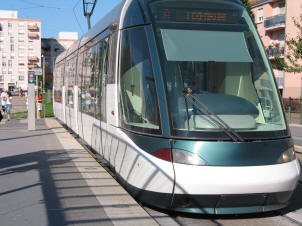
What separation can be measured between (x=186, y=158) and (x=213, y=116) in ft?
2.19

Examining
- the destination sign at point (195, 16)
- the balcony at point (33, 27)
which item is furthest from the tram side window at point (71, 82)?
the balcony at point (33, 27)

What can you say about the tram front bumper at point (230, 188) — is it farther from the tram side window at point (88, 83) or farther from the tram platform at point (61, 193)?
the tram side window at point (88, 83)

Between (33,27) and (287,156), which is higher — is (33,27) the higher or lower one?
the higher one

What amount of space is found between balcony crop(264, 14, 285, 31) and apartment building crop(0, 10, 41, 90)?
86.0 m

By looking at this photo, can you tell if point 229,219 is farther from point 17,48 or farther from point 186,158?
point 17,48

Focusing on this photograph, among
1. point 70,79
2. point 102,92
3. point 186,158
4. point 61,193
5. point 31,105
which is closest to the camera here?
point 186,158

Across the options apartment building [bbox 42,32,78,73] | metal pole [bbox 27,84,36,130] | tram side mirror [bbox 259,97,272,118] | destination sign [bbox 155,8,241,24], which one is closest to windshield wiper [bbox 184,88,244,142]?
tram side mirror [bbox 259,97,272,118]

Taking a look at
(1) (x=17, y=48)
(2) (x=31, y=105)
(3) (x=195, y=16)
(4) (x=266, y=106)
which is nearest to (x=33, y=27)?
(1) (x=17, y=48)

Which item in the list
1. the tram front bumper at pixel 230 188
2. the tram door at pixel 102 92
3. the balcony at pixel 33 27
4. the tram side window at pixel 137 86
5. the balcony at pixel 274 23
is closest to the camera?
the tram front bumper at pixel 230 188

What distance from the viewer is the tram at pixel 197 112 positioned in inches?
197

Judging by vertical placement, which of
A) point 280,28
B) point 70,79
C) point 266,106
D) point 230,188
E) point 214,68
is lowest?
point 230,188

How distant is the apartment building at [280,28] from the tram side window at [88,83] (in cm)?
2951

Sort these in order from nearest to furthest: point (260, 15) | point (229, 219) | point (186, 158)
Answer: point (186, 158) < point (229, 219) < point (260, 15)

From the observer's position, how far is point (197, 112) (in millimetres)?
5328
